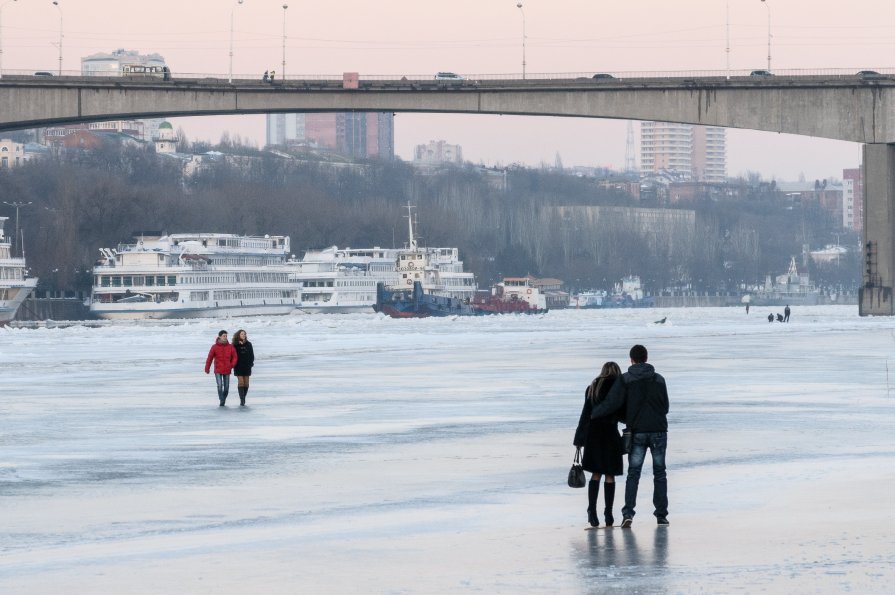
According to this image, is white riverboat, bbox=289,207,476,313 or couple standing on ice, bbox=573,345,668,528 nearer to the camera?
couple standing on ice, bbox=573,345,668,528

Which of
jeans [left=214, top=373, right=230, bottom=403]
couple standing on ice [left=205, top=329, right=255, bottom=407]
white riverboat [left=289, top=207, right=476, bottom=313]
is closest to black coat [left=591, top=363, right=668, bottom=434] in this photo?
couple standing on ice [left=205, top=329, right=255, bottom=407]

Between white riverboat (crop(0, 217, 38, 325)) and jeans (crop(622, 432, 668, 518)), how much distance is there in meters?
99.6

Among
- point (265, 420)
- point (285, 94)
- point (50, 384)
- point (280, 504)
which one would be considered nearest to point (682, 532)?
point (280, 504)

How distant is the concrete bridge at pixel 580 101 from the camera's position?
306ft

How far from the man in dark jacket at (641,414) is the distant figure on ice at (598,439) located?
0.10 metres

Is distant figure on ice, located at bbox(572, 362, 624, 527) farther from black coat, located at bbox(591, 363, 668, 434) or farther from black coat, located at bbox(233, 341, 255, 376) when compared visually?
black coat, located at bbox(233, 341, 255, 376)

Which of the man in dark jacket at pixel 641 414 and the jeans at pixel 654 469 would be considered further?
the jeans at pixel 654 469

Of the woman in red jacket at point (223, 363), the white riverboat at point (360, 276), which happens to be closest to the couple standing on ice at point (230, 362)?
the woman in red jacket at point (223, 363)

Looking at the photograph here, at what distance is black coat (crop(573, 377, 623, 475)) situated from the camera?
1496 centimetres

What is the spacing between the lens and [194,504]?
16.9 m

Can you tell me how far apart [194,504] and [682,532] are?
5007 mm

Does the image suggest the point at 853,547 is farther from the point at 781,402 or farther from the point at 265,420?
the point at 781,402

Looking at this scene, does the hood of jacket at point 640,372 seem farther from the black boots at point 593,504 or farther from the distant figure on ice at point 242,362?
the distant figure on ice at point 242,362

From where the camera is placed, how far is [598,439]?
15016mm
